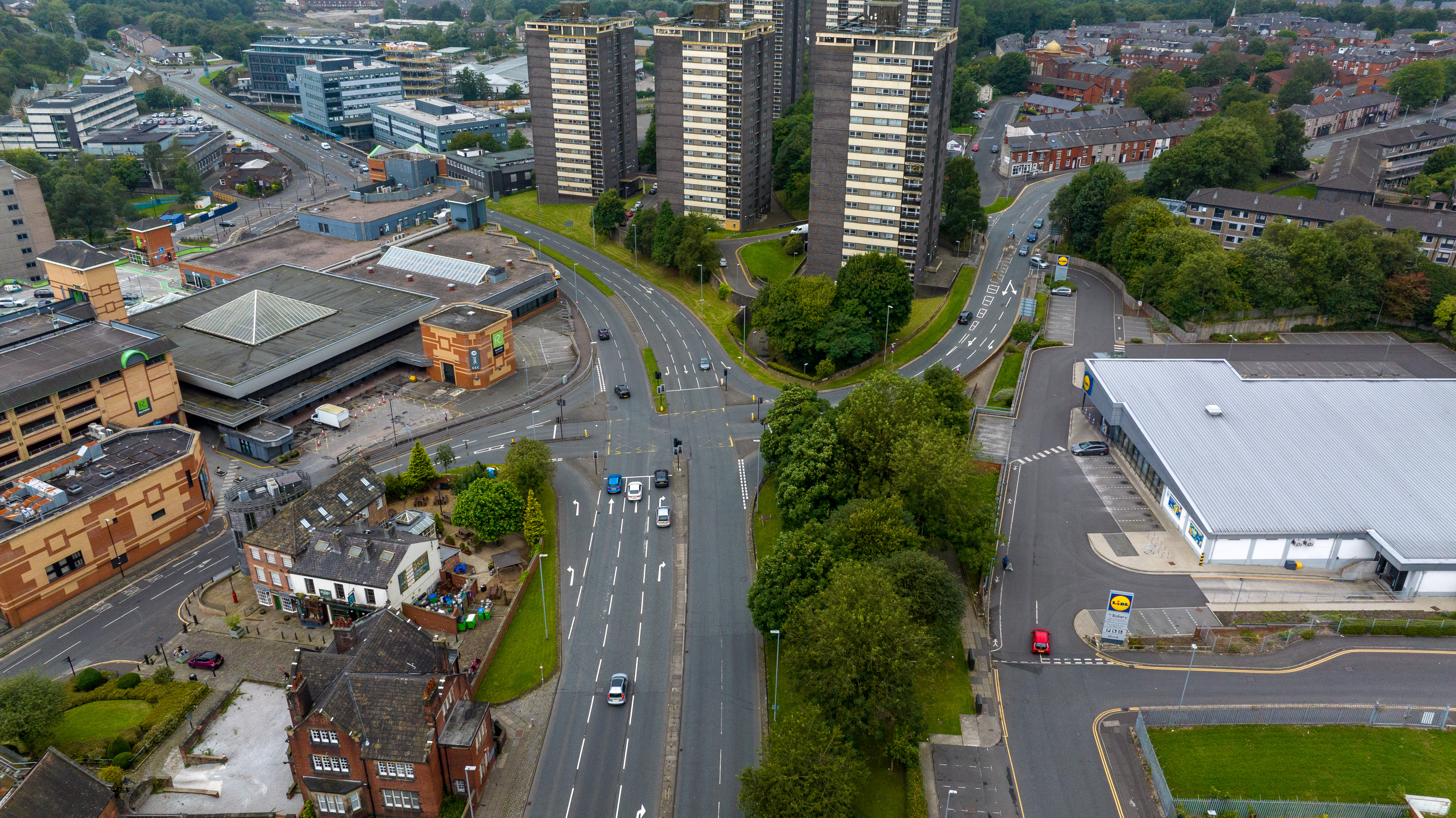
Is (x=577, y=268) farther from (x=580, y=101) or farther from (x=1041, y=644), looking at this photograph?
(x=1041, y=644)

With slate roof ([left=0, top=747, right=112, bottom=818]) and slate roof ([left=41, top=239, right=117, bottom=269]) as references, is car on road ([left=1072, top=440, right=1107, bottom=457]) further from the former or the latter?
slate roof ([left=41, top=239, right=117, bottom=269])

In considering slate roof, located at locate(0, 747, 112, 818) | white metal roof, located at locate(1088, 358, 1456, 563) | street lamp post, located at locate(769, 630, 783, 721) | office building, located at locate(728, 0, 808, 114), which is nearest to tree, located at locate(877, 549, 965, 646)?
street lamp post, located at locate(769, 630, 783, 721)

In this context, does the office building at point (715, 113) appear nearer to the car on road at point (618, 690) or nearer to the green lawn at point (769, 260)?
the green lawn at point (769, 260)

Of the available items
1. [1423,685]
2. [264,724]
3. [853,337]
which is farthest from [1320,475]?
[264,724]

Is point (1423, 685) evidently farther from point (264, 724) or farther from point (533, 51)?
point (533, 51)

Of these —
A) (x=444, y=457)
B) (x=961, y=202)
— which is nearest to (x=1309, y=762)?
(x=444, y=457)
